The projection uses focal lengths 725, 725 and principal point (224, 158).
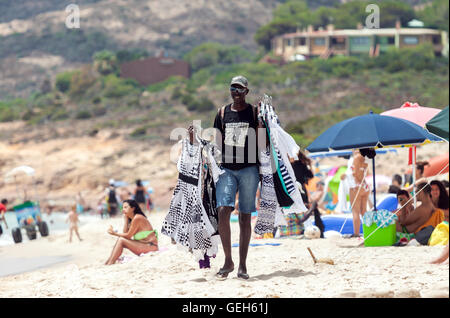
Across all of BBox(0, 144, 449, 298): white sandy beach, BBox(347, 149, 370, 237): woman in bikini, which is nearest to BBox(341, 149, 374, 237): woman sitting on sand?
BBox(347, 149, 370, 237): woman in bikini

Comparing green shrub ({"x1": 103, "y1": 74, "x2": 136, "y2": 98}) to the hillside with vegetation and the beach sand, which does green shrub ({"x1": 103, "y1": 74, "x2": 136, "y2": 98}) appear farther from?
the beach sand

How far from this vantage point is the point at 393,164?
28.3m

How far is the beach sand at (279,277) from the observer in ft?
15.3

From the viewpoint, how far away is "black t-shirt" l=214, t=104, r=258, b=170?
210 inches

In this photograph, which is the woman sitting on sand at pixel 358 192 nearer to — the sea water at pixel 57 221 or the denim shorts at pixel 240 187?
the denim shorts at pixel 240 187

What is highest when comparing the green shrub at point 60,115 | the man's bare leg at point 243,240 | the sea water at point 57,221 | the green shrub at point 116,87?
the green shrub at point 116,87

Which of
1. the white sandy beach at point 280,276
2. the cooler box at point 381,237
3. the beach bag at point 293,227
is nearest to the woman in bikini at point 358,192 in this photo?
the white sandy beach at point 280,276

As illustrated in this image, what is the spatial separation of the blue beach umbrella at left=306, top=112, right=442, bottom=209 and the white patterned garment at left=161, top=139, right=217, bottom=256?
7.49 ft

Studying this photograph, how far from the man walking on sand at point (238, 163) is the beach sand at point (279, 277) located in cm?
34

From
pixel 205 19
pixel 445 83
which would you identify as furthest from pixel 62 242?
pixel 205 19

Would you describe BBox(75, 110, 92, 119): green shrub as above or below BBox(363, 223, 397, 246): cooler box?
above

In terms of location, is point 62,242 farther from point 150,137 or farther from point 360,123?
point 150,137

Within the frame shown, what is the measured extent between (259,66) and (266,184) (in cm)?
4998

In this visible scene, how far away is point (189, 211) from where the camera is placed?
554 centimetres
